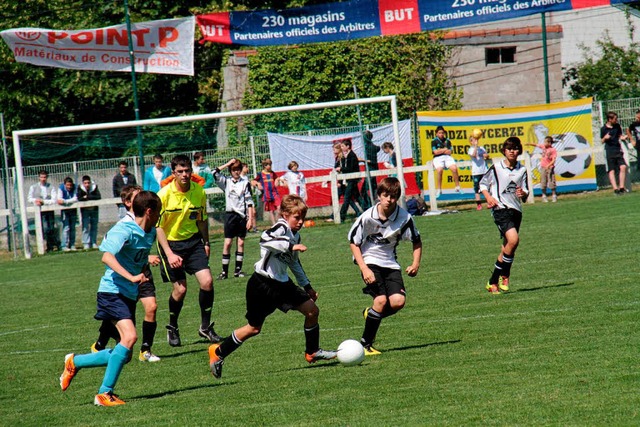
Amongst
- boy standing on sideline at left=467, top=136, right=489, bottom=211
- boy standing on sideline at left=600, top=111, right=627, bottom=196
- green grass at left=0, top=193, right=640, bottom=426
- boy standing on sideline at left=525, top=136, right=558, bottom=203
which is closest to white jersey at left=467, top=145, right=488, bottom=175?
boy standing on sideline at left=467, top=136, right=489, bottom=211

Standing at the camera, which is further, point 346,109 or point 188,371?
point 346,109

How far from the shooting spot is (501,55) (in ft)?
107

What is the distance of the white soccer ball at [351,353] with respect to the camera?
321 inches

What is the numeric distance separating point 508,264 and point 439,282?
5.08 ft

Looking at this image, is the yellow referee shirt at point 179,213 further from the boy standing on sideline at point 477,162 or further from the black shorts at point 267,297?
the boy standing on sideline at point 477,162

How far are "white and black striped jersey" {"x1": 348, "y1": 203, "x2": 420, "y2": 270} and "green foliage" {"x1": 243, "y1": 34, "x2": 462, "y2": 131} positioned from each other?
21.7 meters

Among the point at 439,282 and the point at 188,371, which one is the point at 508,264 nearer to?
the point at 439,282

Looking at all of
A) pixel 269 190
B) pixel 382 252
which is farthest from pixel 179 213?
pixel 269 190

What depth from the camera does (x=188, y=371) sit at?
879 cm

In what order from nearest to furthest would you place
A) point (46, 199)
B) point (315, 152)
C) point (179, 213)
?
point (179, 213)
point (46, 199)
point (315, 152)

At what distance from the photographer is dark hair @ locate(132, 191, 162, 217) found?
7715 millimetres

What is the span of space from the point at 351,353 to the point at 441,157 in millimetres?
17596

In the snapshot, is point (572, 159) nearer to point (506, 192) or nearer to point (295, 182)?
point (295, 182)

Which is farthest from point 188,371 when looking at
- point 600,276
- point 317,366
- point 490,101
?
point 490,101
